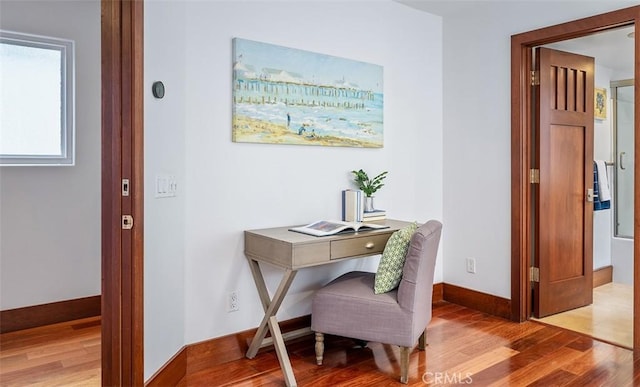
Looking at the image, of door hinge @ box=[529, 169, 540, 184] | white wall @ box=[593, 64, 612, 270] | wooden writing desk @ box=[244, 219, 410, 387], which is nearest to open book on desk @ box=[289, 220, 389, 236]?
wooden writing desk @ box=[244, 219, 410, 387]

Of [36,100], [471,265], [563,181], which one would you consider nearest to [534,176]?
[563,181]

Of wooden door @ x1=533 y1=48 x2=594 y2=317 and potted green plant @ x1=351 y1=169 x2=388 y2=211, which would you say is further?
wooden door @ x1=533 y1=48 x2=594 y2=317

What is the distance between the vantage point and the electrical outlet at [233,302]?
272 cm

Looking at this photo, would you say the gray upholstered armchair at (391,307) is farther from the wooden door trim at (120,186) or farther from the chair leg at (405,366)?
the wooden door trim at (120,186)

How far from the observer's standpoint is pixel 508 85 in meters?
3.44

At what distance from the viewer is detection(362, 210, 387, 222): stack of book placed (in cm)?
317

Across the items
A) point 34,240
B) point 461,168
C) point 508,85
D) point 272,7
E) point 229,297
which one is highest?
point 272,7

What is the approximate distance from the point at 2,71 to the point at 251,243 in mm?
2091

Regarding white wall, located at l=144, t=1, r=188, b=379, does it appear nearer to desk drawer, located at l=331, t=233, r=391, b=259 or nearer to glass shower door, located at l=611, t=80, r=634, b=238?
desk drawer, located at l=331, t=233, r=391, b=259

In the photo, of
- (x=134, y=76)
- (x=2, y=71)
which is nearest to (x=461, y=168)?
(x=134, y=76)

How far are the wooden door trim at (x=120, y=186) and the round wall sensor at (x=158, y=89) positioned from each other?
16 centimetres

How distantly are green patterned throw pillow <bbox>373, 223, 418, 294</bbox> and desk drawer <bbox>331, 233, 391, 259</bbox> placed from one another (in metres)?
0.16

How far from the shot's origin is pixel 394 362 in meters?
2.69

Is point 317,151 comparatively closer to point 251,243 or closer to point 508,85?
point 251,243
